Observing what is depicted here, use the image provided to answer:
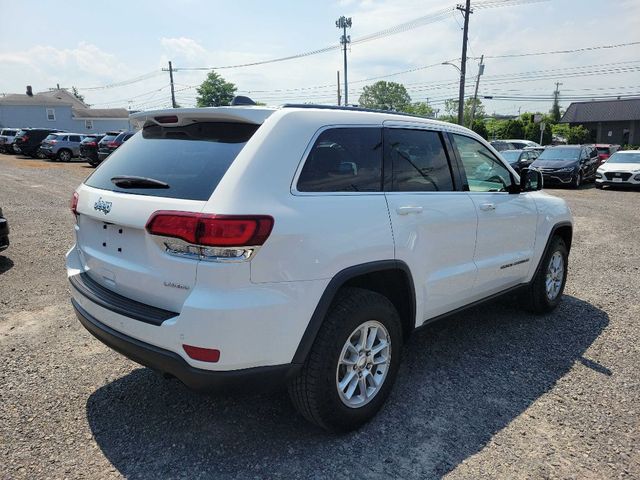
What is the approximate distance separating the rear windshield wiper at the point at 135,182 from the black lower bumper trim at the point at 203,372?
0.81 m

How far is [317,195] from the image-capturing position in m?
2.58

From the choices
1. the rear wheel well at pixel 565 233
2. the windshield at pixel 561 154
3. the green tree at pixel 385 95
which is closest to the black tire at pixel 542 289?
the rear wheel well at pixel 565 233

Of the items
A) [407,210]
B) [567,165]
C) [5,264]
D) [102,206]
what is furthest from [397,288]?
[567,165]

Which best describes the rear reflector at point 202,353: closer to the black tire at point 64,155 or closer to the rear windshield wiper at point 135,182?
the rear windshield wiper at point 135,182

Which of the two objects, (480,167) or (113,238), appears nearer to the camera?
(113,238)

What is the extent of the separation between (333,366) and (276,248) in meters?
0.77

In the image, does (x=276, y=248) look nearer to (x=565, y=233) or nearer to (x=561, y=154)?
(x=565, y=233)

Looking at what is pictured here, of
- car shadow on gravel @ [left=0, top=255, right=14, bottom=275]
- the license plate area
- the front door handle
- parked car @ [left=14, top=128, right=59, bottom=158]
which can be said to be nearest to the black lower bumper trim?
the license plate area

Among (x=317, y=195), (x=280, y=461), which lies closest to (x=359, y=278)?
(x=317, y=195)

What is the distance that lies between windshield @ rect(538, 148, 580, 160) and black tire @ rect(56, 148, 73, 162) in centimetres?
2504

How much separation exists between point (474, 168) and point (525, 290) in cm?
143

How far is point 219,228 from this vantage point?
7.34 ft

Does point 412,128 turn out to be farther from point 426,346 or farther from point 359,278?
point 426,346

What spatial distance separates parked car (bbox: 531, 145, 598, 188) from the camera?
1811cm
